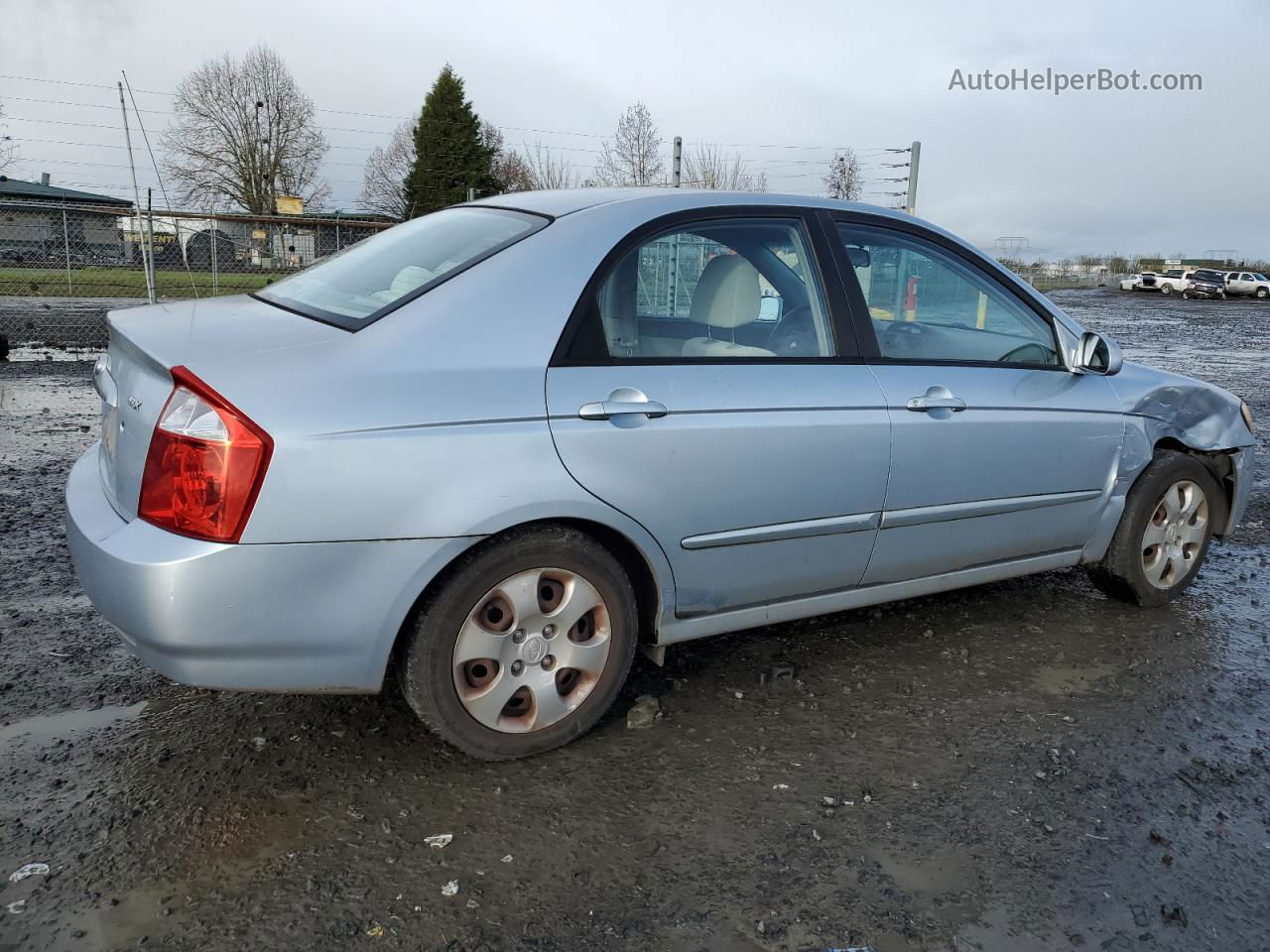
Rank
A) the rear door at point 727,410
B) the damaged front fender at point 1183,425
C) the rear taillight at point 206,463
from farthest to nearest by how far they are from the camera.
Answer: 1. the damaged front fender at point 1183,425
2. the rear door at point 727,410
3. the rear taillight at point 206,463

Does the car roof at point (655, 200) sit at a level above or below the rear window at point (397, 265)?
above

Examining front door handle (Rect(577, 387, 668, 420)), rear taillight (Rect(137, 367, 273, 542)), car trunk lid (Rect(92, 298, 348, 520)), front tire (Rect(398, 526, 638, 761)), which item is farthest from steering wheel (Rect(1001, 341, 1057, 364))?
rear taillight (Rect(137, 367, 273, 542))

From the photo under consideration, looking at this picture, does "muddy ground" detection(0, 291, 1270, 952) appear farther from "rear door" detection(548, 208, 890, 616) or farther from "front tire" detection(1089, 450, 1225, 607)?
"rear door" detection(548, 208, 890, 616)

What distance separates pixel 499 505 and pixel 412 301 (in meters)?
0.64

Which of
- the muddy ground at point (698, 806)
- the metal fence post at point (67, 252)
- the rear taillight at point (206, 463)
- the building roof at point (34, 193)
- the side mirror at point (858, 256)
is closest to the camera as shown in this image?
the muddy ground at point (698, 806)

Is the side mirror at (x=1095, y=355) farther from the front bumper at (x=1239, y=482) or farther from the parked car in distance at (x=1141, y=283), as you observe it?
the parked car in distance at (x=1141, y=283)

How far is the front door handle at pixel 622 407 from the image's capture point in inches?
109

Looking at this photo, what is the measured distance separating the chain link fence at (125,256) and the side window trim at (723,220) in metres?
12.3

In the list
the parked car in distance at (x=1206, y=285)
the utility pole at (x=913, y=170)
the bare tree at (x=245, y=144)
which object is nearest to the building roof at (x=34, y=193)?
the bare tree at (x=245, y=144)

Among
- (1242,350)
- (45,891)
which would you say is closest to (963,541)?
(45,891)

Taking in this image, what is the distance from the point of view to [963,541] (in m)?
3.67

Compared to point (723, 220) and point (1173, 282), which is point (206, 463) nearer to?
point (723, 220)

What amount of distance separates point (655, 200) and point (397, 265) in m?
0.85

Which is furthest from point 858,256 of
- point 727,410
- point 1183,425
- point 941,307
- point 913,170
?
point 913,170
